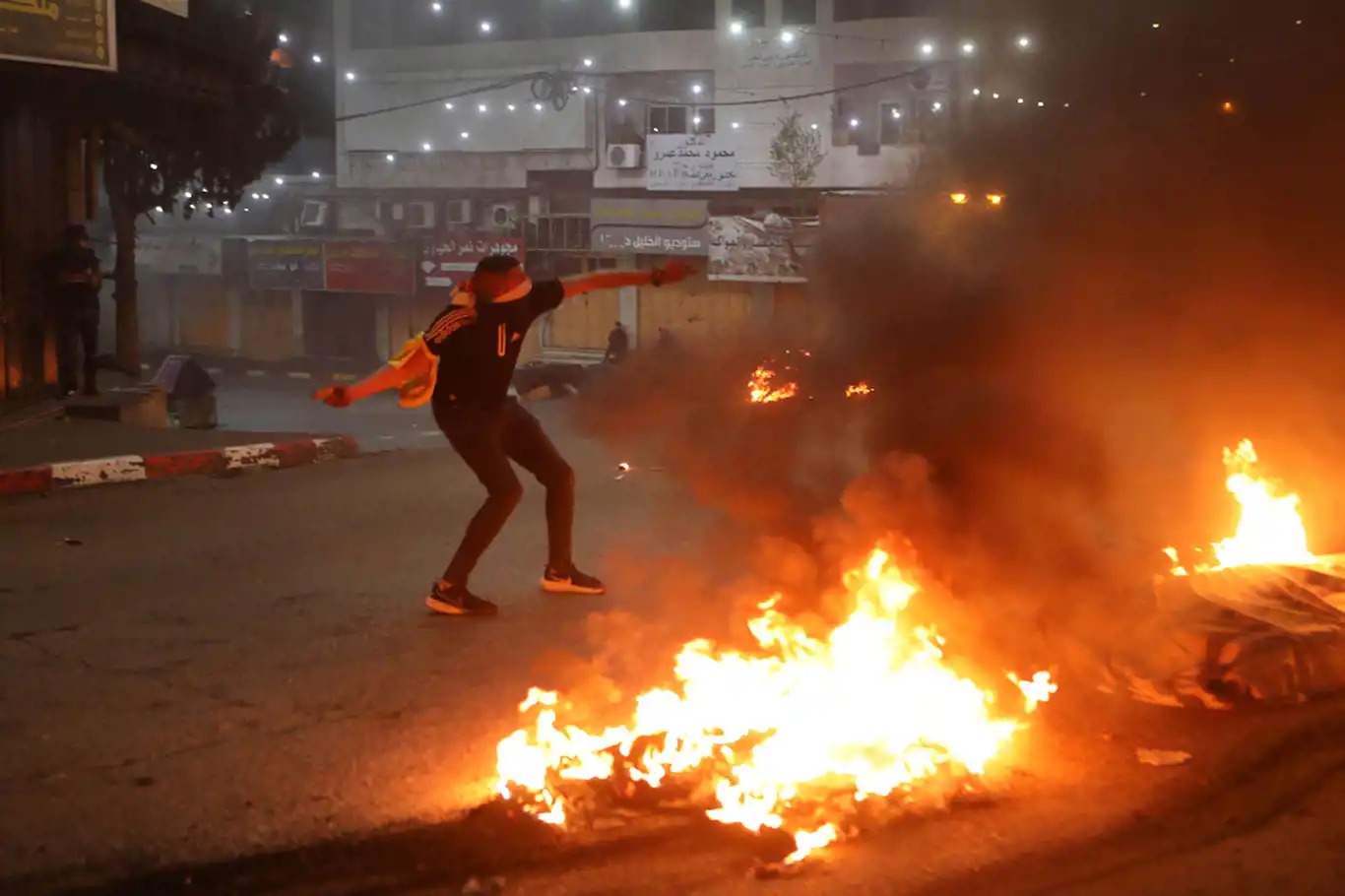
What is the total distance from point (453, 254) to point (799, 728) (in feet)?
95.5

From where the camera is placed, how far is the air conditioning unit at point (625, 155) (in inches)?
1172

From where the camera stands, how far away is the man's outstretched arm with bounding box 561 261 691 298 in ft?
20.4

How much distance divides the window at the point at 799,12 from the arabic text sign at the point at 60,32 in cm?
1876

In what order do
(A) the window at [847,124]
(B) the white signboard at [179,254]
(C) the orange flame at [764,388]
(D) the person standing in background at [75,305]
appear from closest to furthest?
(C) the orange flame at [764,388]
(D) the person standing in background at [75,305]
(A) the window at [847,124]
(B) the white signboard at [179,254]

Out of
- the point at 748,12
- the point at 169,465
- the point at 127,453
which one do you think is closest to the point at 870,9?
the point at 748,12

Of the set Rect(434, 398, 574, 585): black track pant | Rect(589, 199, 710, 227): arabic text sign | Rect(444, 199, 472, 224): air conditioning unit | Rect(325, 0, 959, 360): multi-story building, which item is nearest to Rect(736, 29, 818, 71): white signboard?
Rect(325, 0, 959, 360): multi-story building

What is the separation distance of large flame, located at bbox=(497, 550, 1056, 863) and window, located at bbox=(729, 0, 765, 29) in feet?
83.7

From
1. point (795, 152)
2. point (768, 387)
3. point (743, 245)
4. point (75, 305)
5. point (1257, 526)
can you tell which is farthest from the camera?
point (743, 245)

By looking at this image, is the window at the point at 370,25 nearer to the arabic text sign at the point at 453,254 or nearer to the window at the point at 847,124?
the arabic text sign at the point at 453,254

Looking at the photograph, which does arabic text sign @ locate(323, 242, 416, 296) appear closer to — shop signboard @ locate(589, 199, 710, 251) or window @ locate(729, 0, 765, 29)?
shop signboard @ locate(589, 199, 710, 251)

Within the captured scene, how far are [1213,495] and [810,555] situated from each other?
3953 millimetres

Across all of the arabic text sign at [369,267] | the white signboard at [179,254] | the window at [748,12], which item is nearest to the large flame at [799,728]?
the window at [748,12]

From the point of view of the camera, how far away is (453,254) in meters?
32.2

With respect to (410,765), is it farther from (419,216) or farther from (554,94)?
(419,216)
